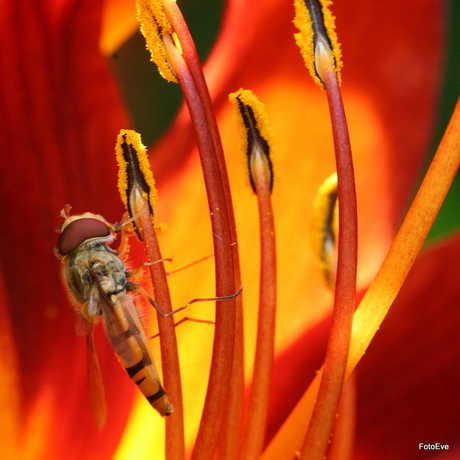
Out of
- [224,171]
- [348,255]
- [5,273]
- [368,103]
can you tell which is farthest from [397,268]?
[5,273]

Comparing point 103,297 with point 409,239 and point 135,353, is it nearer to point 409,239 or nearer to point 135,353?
point 135,353

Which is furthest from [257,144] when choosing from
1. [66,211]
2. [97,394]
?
[97,394]

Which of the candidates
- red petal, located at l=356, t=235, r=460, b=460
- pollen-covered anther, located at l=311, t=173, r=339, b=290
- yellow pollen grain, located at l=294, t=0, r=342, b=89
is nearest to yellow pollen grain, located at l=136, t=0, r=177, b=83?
yellow pollen grain, located at l=294, t=0, r=342, b=89

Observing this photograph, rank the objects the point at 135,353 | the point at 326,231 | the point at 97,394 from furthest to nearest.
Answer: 1. the point at 326,231
2. the point at 97,394
3. the point at 135,353

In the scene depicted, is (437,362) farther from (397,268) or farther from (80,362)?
(80,362)

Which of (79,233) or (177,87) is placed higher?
(177,87)

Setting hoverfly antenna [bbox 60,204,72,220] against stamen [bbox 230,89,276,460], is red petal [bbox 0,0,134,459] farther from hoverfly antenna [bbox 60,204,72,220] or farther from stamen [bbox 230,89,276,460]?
stamen [bbox 230,89,276,460]
